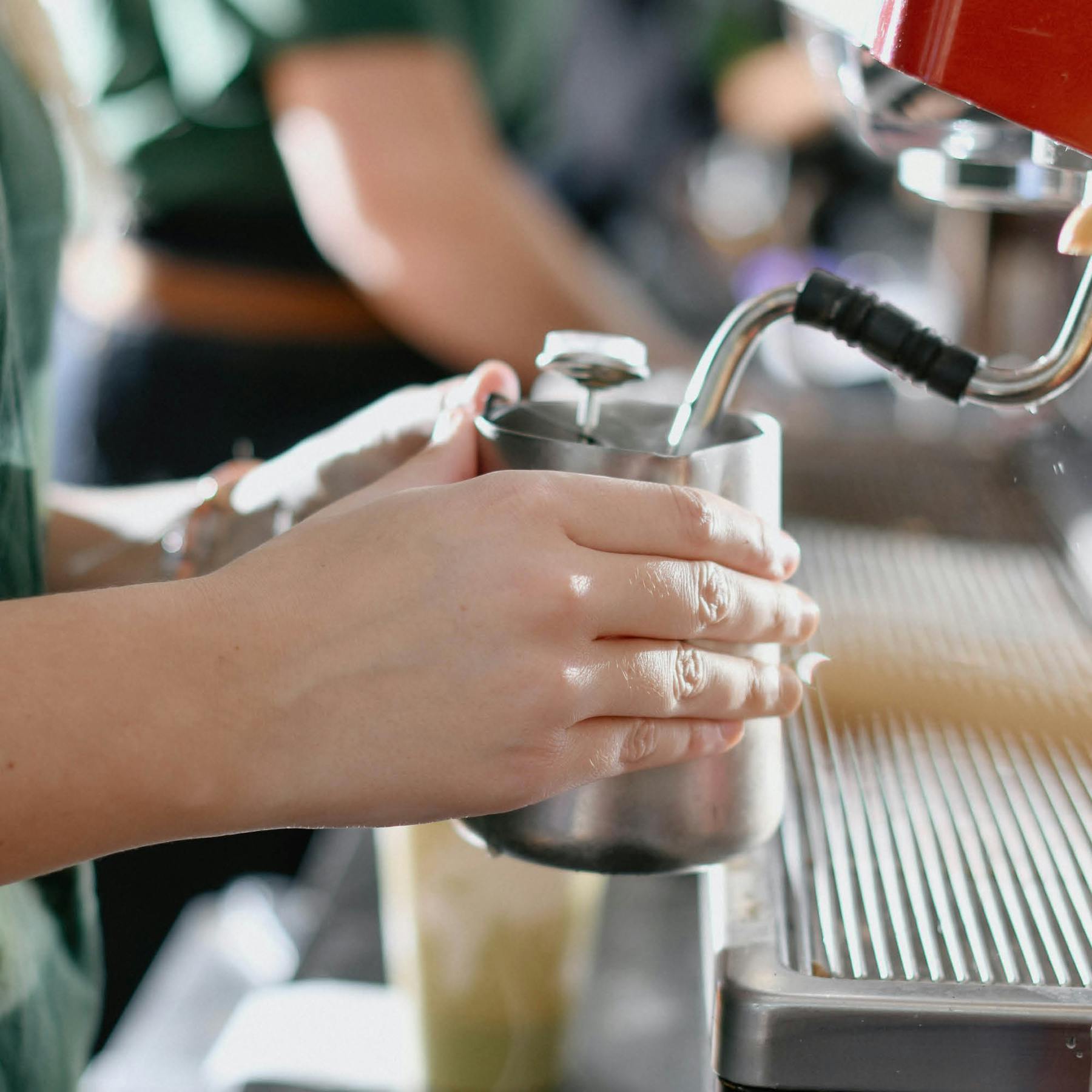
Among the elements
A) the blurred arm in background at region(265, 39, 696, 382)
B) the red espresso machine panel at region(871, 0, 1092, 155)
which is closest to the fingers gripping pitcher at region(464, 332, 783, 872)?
the red espresso machine panel at region(871, 0, 1092, 155)

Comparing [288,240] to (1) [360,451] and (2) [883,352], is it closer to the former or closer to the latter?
A: (1) [360,451]

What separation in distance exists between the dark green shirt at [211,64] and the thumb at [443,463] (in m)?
0.61

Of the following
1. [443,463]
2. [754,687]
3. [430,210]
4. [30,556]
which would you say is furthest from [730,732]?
[430,210]

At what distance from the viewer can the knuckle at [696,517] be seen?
33 cm

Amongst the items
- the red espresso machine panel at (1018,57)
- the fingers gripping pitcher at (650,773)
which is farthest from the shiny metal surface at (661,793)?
the red espresso machine panel at (1018,57)

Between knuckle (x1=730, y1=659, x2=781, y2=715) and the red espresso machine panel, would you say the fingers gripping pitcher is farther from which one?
the red espresso machine panel

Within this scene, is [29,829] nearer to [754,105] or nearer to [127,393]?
[127,393]

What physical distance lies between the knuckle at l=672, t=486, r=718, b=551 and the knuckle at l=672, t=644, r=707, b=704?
0.09 feet

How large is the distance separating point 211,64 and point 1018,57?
0.74m

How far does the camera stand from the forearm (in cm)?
29

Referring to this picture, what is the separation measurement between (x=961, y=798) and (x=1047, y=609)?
222mm

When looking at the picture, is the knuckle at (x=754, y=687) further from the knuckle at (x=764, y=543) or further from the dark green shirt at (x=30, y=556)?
the dark green shirt at (x=30, y=556)

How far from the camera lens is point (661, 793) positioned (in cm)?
36

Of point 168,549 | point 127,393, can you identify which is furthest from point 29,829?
point 127,393
